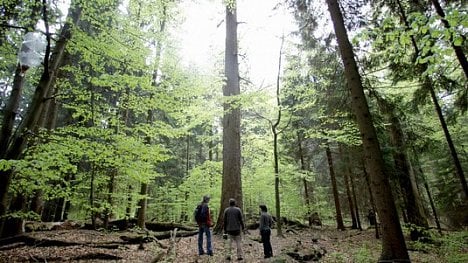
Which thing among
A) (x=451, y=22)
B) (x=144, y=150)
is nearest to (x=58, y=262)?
(x=144, y=150)

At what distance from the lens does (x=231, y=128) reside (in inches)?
431

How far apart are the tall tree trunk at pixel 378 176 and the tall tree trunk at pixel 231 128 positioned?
449 centimetres

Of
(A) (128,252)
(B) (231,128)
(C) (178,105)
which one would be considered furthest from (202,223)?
(B) (231,128)

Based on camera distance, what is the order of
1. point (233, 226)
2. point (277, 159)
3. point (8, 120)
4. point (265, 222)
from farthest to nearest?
1. point (277, 159)
2. point (265, 222)
3. point (233, 226)
4. point (8, 120)

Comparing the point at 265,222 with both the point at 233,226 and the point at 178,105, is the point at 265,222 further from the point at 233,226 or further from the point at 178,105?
the point at 178,105

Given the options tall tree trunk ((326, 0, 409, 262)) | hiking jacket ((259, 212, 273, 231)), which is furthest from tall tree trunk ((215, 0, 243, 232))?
tall tree trunk ((326, 0, 409, 262))

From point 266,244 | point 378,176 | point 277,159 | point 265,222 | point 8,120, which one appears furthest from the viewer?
point 277,159

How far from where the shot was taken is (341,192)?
1005 inches

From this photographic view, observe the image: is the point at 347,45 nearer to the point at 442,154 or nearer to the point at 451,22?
the point at 451,22

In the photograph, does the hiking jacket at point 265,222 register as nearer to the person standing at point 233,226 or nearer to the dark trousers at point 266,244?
the dark trousers at point 266,244

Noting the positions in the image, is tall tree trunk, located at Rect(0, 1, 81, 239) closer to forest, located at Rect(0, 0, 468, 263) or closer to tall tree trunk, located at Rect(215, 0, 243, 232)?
forest, located at Rect(0, 0, 468, 263)

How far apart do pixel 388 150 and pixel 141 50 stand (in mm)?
10678

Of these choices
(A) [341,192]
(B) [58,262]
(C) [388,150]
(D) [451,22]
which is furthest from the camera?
(A) [341,192]

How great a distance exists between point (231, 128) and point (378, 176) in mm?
6259
